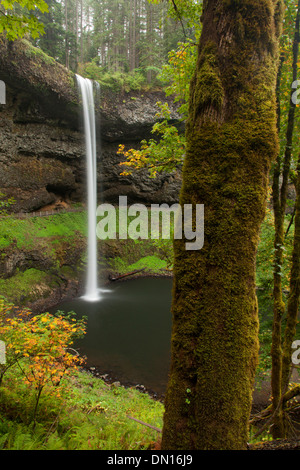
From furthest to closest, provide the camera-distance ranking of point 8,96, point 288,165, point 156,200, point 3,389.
→ point 156,200 < point 8,96 < point 3,389 < point 288,165

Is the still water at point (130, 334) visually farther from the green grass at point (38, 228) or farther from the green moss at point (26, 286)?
the green grass at point (38, 228)

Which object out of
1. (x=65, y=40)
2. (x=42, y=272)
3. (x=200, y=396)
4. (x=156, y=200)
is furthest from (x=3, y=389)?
(x=65, y=40)

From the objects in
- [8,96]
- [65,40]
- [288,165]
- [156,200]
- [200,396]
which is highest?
[65,40]

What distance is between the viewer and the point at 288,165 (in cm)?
324

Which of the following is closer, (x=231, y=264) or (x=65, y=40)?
(x=231, y=264)

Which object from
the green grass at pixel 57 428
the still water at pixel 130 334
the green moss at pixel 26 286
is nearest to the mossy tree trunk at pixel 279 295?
the green grass at pixel 57 428

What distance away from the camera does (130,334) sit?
10609 mm

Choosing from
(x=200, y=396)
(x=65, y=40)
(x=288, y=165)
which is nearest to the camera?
(x=200, y=396)

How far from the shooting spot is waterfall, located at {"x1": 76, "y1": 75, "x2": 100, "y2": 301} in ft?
54.5

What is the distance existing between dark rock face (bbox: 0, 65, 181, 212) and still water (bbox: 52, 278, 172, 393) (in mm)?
8654

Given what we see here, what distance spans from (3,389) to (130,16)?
105 feet

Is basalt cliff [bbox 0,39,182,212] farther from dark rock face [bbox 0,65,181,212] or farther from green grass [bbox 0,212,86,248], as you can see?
green grass [bbox 0,212,86,248]

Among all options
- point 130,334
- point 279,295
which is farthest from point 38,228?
point 279,295
